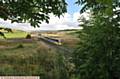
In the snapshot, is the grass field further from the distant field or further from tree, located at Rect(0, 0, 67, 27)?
tree, located at Rect(0, 0, 67, 27)

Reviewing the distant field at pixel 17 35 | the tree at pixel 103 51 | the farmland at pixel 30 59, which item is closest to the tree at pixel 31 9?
the tree at pixel 103 51

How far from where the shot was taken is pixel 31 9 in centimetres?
1030

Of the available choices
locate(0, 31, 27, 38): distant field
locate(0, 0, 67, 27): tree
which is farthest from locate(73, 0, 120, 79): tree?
locate(0, 31, 27, 38): distant field

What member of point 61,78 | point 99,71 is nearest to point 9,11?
point 99,71

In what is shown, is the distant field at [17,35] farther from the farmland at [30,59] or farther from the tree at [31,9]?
the tree at [31,9]

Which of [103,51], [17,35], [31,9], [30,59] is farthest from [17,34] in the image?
[31,9]

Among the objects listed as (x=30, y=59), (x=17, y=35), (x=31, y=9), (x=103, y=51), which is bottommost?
(x=17, y=35)

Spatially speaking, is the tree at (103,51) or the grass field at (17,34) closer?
the tree at (103,51)

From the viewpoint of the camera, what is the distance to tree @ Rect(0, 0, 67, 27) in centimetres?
1005

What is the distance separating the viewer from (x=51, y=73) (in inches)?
1722

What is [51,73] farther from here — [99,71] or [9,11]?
[9,11]

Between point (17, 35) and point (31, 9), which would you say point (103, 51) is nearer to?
point (31, 9)

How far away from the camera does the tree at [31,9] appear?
1005cm

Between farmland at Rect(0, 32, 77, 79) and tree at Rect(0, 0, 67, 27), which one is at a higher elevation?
tree at Rect(0, 0, 67, 27)
